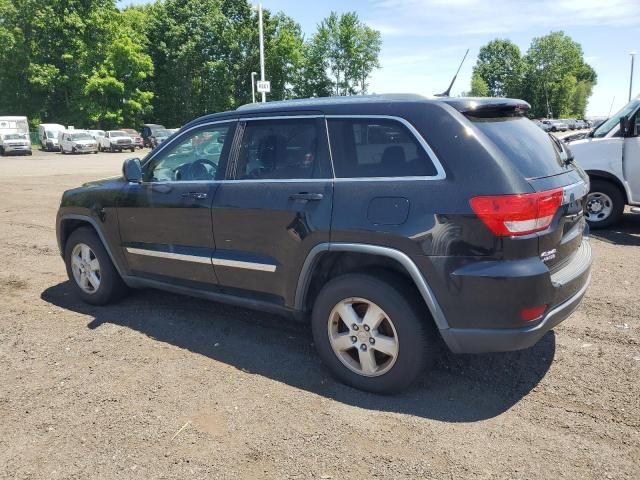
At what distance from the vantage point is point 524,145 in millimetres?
3281

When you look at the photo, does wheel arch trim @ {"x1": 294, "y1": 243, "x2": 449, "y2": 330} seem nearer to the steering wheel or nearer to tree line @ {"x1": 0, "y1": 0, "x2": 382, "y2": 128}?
the steering wheel

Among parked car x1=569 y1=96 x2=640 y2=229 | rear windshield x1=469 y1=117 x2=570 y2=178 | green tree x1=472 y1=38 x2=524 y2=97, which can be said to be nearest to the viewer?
rear windshield x1=469 y1=117 x2=570 y2=178

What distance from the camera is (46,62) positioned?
48.9m

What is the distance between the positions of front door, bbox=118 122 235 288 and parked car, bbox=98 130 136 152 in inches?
1486

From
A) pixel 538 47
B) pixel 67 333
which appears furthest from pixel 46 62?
pixel 538 47

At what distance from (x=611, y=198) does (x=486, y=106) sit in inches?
218

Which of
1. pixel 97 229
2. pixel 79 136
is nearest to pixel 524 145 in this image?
pixel 97 229

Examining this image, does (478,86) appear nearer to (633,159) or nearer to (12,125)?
(12,125)

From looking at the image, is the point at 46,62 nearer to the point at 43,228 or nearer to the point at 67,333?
the point at 43,228

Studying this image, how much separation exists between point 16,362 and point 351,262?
8.72 feet

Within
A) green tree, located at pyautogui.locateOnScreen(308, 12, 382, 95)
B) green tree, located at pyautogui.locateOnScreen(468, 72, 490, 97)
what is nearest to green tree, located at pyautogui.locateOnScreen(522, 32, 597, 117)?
green tree, located at pyautogui.locateOnScreen(468, 72, 490, 97)

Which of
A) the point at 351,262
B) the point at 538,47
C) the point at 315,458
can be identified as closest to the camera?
the point at 315,458

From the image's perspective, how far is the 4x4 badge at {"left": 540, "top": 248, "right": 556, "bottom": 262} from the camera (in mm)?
3002

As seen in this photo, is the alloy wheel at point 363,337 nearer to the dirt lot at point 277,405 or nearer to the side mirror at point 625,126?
the dirt lot at point 277,405
